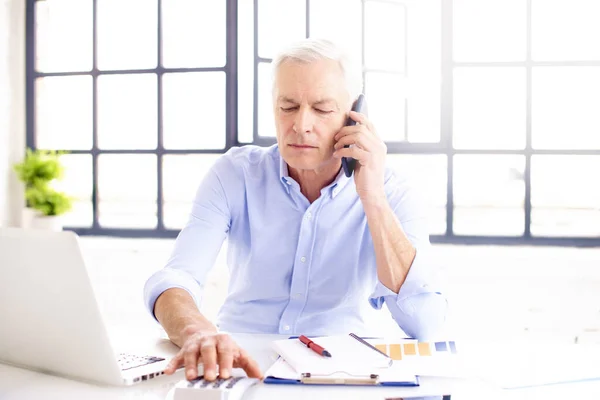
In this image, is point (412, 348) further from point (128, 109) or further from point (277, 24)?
point (128, 109)

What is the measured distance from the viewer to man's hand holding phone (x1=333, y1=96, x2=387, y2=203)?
5.41ft

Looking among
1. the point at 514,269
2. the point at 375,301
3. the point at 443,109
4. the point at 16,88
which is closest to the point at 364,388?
the point at 375,301

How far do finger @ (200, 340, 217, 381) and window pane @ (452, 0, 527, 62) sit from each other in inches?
99.7

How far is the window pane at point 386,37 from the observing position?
3.17m

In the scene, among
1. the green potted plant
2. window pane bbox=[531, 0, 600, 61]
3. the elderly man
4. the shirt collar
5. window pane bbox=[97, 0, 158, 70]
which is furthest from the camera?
window pane bbox=[97, 0, 158, 70]

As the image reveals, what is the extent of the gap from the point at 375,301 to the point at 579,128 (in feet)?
6.44

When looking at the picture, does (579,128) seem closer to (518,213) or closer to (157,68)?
(518,213)

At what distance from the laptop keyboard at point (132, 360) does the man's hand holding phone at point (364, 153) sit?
0.73 meters

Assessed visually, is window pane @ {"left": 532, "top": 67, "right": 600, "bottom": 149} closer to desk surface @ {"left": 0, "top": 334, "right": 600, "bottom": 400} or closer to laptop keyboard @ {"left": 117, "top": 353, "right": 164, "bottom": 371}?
desk surface @ {"left": 0, "top": 334, "right": 600, "bottom": 400}

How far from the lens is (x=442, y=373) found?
1044 millimetres

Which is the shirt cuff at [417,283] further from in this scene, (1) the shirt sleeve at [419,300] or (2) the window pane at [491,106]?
(2) the window pane at [491,106]

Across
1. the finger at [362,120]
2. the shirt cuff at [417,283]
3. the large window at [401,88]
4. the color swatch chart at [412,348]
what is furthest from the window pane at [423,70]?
the color swatch chart at [412,348]

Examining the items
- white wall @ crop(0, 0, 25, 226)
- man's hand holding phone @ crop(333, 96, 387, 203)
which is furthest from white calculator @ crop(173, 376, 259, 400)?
white wall @ crop(0, 0, 25, 226)

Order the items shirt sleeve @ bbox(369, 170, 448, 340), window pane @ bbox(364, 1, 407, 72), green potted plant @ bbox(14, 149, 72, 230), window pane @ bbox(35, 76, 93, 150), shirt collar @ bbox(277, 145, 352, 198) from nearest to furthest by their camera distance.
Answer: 1. shirt sleeve @ bbox(369, 170, 448, 340)
2. shirt collar @ bbox(277, 145, 352, 198)
3. window pane @ bbox(364, 1, 407, 72)
4. green potted plant @ bbox(14, 149, 72, 230)
5. window pane @ bbox(35, 76, 93, 150)
